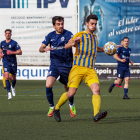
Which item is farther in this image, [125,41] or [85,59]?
[125,41]

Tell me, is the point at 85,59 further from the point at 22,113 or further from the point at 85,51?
the point at 22,113

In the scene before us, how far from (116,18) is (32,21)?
4.68m

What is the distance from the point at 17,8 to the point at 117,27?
→ 5690 millimetres

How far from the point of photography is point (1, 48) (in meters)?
11.2

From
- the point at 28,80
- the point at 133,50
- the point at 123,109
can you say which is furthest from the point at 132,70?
the point at 123,109

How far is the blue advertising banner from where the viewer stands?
21453 mm

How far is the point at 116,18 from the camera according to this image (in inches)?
847

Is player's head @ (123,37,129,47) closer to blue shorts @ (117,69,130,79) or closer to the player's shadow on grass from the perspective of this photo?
blue shorts @ (117,69,130,79)

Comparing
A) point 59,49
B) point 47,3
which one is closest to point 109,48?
point 59,49

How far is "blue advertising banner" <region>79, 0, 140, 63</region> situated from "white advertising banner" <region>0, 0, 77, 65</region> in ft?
2.48

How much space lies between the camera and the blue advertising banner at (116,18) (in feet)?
70.4

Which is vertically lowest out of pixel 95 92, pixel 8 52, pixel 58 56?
pixel 95 92

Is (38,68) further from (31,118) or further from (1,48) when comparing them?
(31,118)

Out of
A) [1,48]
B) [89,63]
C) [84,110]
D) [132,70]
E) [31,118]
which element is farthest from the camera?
[132,70]
